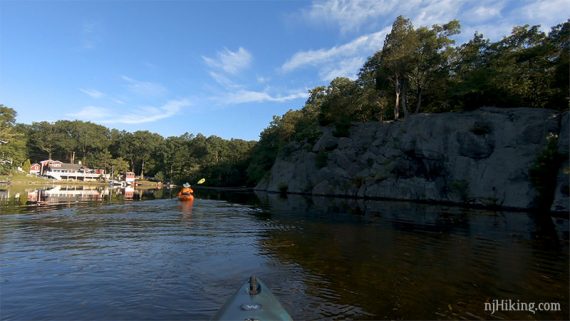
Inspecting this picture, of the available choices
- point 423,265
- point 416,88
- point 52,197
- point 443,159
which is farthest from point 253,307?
point 416,88

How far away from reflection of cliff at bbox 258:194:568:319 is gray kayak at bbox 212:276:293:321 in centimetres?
218

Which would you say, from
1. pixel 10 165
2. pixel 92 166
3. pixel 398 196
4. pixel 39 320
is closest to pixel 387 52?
pixel 398 196

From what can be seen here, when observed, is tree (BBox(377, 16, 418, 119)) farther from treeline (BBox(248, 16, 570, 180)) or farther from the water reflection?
the water reflection

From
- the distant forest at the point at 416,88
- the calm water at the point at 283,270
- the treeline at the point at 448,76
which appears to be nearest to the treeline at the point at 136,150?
the distant forest at the point at 416,88

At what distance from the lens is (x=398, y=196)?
42.7 meters

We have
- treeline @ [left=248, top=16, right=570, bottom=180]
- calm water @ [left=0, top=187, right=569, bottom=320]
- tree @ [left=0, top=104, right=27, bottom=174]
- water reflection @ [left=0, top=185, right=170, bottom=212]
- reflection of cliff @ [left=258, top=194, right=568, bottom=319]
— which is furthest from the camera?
tree @ [left=0, top=104, right=27, bottom=174]

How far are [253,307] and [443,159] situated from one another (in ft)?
129

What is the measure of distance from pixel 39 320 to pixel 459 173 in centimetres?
3909

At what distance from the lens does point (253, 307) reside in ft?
19.1

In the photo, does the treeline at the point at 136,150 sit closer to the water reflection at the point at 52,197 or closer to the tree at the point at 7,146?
the tree at the point at 7,146

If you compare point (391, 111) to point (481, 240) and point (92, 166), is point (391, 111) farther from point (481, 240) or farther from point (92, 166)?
point (92, 166)

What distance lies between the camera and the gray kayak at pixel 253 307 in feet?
18.0

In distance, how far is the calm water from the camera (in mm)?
7422

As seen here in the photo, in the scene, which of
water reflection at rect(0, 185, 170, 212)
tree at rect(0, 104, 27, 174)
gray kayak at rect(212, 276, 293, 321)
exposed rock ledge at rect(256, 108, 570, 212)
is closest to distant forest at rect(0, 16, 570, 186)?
tree at rect(0, 104, 27, 174)
